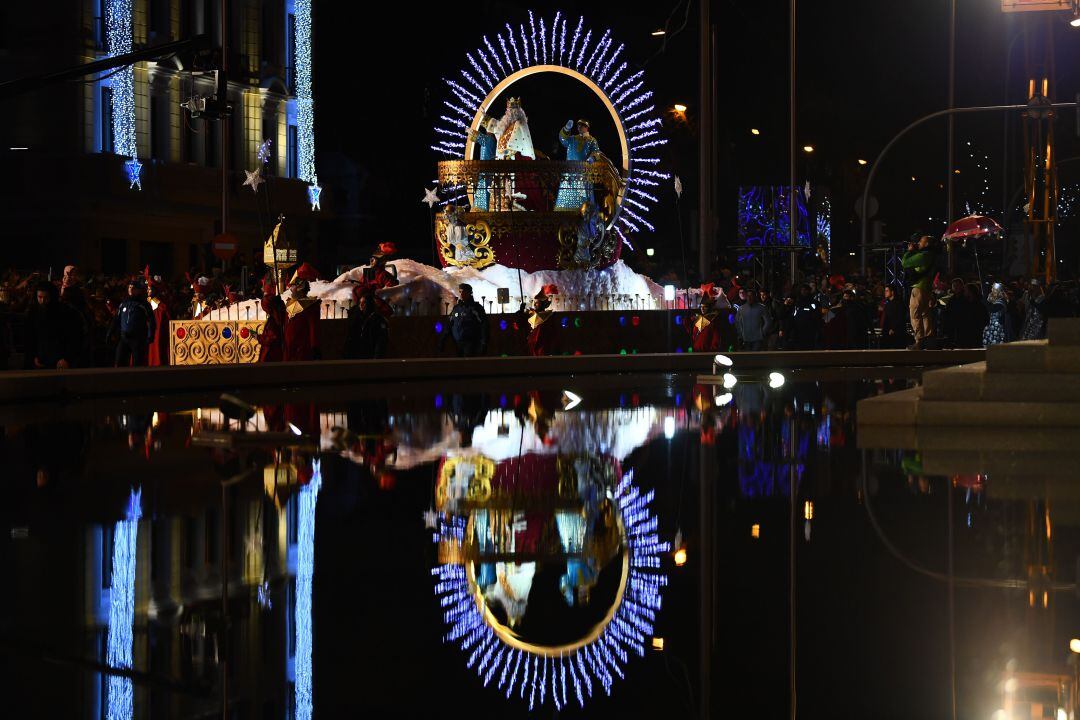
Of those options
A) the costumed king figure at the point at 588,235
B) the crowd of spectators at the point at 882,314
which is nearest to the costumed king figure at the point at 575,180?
the costumed king figure at the point at 588,235

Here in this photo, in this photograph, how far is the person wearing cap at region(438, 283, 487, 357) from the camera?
26.6 m

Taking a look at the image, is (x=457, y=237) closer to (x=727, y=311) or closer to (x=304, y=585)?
(x=727, y=311)

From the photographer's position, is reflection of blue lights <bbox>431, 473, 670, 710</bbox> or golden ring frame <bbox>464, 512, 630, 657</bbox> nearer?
reflection of blue lights <bbox>431, 473, 670, 710</bbox>

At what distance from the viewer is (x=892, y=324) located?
31.2 m

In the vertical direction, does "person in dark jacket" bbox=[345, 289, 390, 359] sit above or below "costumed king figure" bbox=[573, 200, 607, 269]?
below

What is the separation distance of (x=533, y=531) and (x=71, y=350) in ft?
45.8

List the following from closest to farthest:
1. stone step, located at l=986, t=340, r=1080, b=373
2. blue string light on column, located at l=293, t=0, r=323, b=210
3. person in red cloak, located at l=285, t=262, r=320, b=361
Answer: stone step, located at l=986, t=340, r=1080, b=373
person in red cloak, located at l=285, t=262, r=320, b=361
blue string light on column, located at l=293, t=0, r=323, b=210

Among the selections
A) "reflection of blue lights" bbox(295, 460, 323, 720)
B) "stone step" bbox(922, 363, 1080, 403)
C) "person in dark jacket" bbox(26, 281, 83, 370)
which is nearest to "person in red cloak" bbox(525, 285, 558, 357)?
"person in dark jacket" bbox(26, 281, 83, 370)

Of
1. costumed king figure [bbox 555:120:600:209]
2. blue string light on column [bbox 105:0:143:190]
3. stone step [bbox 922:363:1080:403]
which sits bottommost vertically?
stone step [bbox 922:363:1080:403]

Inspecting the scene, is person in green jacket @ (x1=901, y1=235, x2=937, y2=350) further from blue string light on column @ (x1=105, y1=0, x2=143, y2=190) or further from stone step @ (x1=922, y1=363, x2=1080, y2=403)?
blue string light on column @ (x1=105, y1=0, x2=143, y2=190)

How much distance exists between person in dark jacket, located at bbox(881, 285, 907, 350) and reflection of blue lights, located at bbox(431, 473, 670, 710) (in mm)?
23531

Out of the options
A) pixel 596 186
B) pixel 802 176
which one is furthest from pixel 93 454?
pixel 802 176

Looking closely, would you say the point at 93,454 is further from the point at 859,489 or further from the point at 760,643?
the point at 760,643

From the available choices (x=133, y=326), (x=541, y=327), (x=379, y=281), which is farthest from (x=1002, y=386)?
(x=541, y=327)
